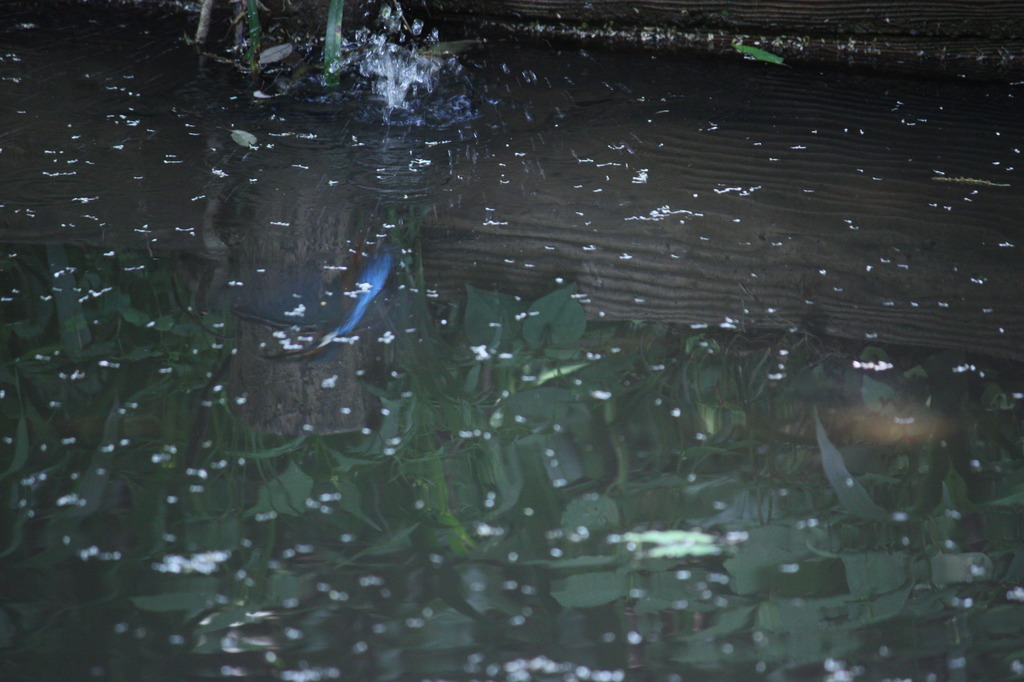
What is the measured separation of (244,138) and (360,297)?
736 mm

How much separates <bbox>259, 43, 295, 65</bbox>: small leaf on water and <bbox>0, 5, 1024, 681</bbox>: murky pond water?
27 cm

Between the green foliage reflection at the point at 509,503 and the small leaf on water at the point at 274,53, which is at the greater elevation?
the small leaf on water at the point at 274,53

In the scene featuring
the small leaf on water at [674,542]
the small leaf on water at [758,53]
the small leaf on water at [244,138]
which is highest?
the small leaf on water at [758,53]

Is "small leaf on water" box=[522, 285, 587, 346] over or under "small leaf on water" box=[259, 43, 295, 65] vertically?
under

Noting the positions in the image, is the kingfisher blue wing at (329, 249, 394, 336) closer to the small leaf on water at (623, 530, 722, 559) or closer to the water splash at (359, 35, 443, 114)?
the small leaf on water at (623, 530, 722, 559)

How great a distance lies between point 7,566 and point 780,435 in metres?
0.91

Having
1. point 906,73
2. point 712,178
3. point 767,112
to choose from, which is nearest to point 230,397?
point 712,178

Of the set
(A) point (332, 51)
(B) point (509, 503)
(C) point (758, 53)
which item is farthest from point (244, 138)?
(C) point (758, 53)

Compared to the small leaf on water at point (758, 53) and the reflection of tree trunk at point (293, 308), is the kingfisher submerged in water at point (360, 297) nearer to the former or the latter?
the reflection of tree trunk at point (293, 308)

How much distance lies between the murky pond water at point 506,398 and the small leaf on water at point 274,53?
0.27 meters

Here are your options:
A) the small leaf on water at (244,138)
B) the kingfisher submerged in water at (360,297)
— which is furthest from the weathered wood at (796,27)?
the kingfisher submerged in water at (360,297)

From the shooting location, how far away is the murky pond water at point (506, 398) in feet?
3.05

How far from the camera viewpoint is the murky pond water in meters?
0.93

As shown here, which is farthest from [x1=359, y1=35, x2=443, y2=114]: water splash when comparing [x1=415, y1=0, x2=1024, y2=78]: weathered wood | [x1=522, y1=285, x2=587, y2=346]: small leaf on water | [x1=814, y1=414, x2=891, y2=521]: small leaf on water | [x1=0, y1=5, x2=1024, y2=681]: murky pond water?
[x1=814, y1=414, x2=891, y2=521]: small leaf on water
